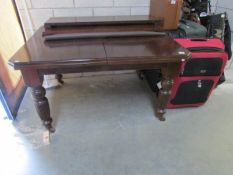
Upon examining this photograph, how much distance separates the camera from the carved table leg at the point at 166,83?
130cm

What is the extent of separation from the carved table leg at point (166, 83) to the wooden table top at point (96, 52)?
123 millimetres

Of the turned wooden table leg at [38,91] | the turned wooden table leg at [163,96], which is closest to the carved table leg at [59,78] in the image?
the turned wooden table leg at [38,91]

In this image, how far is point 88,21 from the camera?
1645 mm

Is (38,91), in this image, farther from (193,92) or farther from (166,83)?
(193,92)

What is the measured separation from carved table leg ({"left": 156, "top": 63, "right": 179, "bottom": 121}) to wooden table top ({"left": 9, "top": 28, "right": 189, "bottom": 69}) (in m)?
0.12

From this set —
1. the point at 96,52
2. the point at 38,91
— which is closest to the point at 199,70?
the point at 96,52

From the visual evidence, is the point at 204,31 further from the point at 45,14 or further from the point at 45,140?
the point at 45,140

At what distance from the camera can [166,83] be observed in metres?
1.39

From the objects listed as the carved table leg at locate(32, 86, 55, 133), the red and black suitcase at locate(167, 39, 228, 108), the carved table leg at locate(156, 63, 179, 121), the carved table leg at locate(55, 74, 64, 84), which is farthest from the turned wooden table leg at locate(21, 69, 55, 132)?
the red and black suitcase at locate(167, 39, 228, 108)

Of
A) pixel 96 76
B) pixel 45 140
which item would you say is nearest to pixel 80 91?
pixel 96 76

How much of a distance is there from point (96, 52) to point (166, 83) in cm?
57

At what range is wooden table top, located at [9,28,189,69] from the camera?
110 cm

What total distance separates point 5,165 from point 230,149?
1638 millimetres

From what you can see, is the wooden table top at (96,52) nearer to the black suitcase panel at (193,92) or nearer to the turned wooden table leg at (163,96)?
the turned wooden table leg at (163,96)
